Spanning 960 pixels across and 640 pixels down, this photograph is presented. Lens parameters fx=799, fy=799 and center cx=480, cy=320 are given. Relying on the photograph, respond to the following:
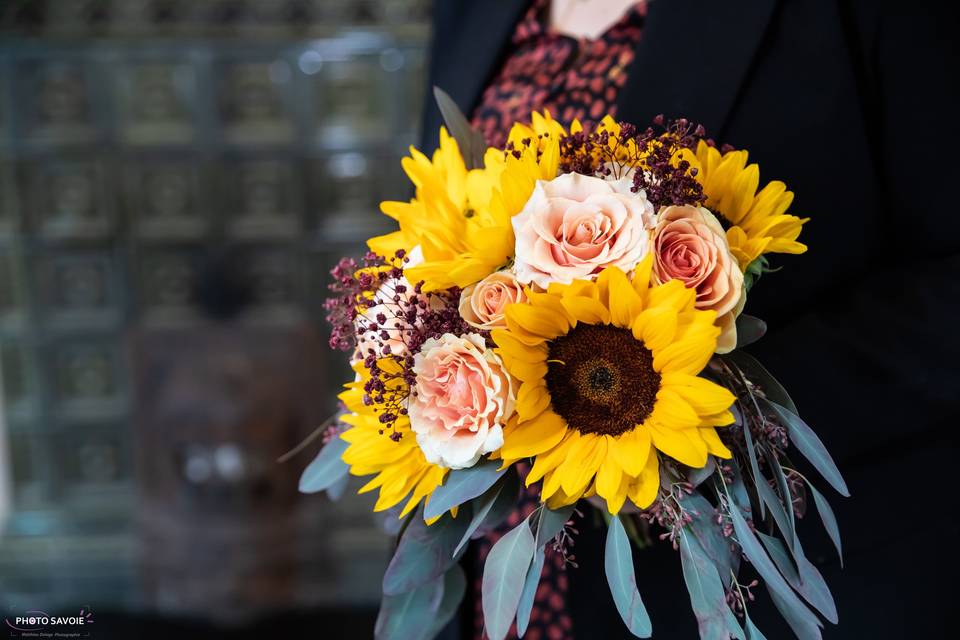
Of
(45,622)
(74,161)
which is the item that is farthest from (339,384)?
(45,622)

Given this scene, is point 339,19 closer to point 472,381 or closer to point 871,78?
point 871,78

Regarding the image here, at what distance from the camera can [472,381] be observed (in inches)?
19.7

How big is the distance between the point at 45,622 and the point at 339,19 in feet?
4.99

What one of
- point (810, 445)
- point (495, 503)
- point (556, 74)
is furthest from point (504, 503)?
point (556, 74)

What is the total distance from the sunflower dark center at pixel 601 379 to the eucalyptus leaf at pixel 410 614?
8.3 inches

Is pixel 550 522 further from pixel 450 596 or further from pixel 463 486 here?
pixel 450 596

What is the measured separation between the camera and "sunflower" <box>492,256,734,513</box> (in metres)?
0.47

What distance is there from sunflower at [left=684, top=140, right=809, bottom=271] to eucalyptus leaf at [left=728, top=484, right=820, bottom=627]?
0.54 ft

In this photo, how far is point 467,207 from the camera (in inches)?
22.5

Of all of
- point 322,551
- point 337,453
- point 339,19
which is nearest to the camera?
point 337,453

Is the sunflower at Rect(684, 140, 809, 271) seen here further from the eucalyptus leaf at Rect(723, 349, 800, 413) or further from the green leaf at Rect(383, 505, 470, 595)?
the green leaf at Rect(383, 505, 470, 595)

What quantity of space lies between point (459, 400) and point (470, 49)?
0.63 m

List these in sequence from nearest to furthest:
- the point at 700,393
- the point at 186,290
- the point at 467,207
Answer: the point at 700,393 → the point at 467,207 → the point at 186,290

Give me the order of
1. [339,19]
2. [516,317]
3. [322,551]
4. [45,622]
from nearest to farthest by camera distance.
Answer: [516,317], [45,622], [339,19], [322,551]
